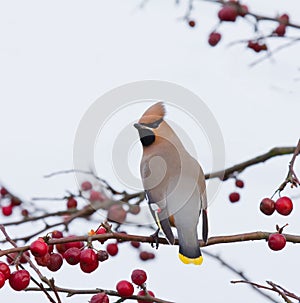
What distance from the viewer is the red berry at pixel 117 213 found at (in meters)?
2.73

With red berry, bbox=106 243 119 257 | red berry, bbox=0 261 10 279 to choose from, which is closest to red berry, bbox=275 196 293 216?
red berry, bbox=0 261 10 279

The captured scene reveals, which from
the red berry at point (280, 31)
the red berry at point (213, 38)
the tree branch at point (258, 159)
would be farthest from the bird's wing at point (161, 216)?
the red berry at point (213, 38)

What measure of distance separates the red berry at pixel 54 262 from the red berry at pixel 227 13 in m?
1.47

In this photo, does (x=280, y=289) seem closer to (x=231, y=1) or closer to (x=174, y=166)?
(x=174, y=166)

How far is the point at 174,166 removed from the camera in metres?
2.38

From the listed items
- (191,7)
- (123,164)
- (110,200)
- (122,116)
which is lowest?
(110,200)

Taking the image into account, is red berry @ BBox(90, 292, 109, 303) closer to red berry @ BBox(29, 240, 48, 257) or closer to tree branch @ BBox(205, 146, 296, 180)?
red berry @ BBox(29, 240, 48, 257)

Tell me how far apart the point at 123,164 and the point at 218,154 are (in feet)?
1.31

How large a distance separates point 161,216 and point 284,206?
46 cm

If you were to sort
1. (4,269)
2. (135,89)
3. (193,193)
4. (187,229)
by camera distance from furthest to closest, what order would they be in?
(135,89)
(193,193)
(187,229)
(4,269)

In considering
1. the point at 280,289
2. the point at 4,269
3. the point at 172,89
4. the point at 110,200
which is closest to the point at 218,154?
the point at 172,89

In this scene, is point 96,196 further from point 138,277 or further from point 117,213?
point 138,277

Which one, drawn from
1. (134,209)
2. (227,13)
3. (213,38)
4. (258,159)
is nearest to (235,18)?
(227,13)

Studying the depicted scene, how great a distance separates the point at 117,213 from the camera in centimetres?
276
